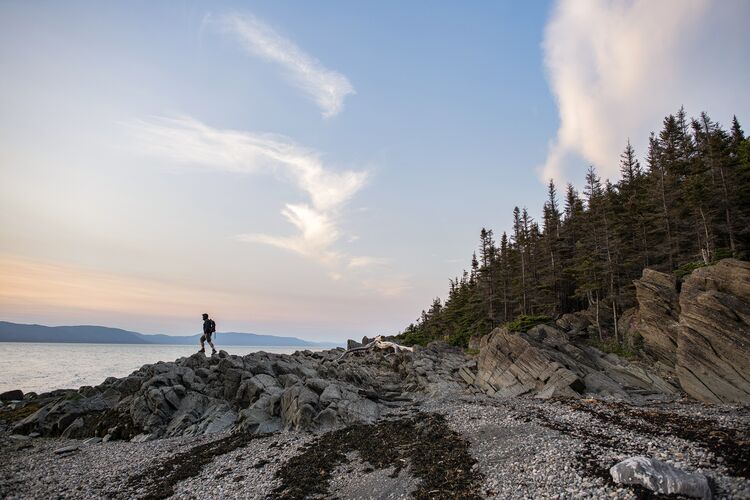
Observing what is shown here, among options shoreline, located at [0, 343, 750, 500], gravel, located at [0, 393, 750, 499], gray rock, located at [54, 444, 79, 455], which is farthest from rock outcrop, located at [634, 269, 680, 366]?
gray rock, located at [54, 444, 79, 455]

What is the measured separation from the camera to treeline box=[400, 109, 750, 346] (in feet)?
125

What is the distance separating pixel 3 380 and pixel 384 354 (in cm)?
6195

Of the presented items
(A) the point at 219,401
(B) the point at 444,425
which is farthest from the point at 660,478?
(A) the point at 219,401

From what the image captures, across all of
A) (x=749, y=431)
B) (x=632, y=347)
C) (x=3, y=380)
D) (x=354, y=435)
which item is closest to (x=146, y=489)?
(x=354, y=435)

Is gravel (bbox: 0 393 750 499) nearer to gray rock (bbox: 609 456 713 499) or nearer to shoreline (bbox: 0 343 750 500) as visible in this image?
shoreline (bbox: 0 343 750 500)

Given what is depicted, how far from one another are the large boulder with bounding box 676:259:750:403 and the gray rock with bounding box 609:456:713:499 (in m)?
17.2

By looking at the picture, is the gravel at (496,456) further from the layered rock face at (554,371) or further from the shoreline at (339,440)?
the layered rock face at (554,371)

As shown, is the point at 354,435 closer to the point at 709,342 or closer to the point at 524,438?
the point at 524,438

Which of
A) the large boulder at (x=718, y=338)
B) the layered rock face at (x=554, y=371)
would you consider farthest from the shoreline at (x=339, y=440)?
the large boulder at (x=718, y=338)

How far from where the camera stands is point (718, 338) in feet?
77.0

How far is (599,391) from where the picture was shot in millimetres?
27250

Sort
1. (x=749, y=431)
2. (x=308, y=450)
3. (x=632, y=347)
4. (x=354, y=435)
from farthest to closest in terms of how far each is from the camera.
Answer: (x=632, y=347) < (x=354, y=435) < (x=308, y=450) < (x=749, y=431)

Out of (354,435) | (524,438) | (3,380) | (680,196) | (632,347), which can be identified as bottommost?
(3,380)

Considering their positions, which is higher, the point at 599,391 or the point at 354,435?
the point at 599,391
